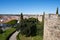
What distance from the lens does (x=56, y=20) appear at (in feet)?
25.2

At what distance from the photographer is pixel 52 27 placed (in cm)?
793

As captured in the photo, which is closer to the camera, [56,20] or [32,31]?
[56,20]

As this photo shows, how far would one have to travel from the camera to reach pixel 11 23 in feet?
151

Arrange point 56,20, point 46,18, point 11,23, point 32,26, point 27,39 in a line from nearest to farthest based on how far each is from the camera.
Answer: point 56,20 → point 46,18 → point 27,39 → point 32,26 → point 11,23

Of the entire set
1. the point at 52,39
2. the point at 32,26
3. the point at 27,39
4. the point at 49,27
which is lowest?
the point at 27,39

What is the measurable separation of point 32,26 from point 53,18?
2002 centimetres

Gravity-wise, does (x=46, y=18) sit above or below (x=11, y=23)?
above

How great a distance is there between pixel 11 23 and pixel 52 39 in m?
38.6

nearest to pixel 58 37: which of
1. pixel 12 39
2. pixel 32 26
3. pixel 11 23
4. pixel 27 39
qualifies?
pixel 12 39

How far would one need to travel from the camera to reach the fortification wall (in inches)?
304

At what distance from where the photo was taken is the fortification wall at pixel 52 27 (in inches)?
304

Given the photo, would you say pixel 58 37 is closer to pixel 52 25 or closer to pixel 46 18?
pixel 52 25

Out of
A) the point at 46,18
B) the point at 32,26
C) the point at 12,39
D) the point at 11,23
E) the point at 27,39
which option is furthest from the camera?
the point at 11,23

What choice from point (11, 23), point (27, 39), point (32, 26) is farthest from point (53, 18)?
point (11, 23)
